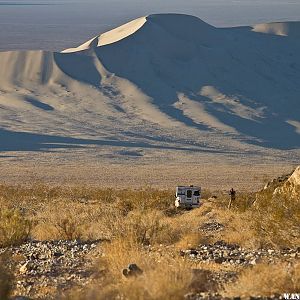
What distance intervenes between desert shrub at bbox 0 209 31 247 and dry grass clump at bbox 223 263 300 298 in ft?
16.7

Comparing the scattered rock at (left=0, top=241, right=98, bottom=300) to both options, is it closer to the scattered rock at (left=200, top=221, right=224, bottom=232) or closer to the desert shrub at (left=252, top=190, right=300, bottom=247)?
the desert shrub at (left=252, top=190, right=300, bottom=247)

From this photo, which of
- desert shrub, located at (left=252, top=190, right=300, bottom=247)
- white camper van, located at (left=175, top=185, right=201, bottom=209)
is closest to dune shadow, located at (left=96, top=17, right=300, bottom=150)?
white camper van, located at (left=175, top=185, right=201, bottom=209)

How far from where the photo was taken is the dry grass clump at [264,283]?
805 centimetres

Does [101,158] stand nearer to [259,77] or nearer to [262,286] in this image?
[259,77]

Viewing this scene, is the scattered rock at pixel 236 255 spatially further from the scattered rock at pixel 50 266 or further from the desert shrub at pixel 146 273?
the scattered rock at pixel 50 266

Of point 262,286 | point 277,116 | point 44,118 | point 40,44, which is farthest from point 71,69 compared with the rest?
point 262,286

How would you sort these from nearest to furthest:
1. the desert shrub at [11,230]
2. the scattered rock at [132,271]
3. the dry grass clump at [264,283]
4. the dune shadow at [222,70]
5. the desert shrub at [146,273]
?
the desert shrub at [146,273], the dry grass clump at [264,283], the scattered rock at [132,271], the desert shrub at [11,230], the dune shadow at [222,70]

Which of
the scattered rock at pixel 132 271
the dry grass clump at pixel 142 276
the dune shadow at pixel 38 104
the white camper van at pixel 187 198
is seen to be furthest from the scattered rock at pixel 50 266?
the dune shadow at pixel 38 104

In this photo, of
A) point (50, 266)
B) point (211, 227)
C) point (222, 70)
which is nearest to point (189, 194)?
point (211, 227)

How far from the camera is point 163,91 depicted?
67875 millimetres

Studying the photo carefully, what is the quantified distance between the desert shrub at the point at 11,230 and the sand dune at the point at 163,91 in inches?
1473

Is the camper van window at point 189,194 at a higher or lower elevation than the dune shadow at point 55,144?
higher

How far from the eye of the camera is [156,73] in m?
72.9

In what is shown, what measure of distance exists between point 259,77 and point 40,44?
54.8 meters
